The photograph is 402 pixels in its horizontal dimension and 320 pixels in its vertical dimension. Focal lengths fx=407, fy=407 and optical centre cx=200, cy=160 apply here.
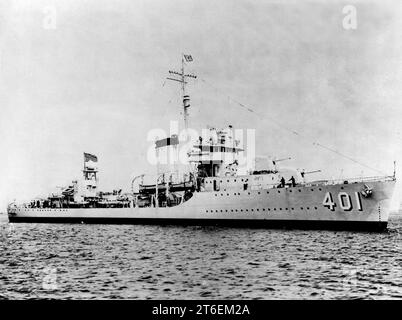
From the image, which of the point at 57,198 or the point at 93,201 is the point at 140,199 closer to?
the point at 93,201

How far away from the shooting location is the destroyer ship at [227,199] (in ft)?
78.7

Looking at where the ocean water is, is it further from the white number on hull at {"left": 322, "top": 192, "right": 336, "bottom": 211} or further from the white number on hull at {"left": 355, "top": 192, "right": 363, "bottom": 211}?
the white number on hull at {"left": 322, "top": 192, "right": 336, "bottom": 211}

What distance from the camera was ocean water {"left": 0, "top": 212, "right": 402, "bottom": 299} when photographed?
1043cm

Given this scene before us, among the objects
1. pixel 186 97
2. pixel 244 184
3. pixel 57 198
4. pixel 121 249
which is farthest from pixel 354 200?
pixel 57 198

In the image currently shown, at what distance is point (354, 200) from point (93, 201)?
98.7 ft

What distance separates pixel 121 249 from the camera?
60.3 ft

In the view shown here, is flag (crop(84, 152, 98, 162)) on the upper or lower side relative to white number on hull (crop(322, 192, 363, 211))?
upper

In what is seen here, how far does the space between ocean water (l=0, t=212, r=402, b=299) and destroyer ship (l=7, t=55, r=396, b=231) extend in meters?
3.48

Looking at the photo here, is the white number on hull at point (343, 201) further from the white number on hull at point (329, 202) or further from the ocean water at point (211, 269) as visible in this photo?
the ocean water at point (211, 269)

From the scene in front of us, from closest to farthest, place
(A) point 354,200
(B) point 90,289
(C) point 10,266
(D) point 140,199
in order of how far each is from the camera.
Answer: (B) point 90,289 → (C) point 10,266 → (A) point 354,200 → (D) point 140,199

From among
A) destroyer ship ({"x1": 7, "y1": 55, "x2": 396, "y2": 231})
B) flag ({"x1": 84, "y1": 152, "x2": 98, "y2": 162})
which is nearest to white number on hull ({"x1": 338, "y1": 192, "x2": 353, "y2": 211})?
destroyer ship ({"x1": 7, "y1": 55, "x2": 396, "y2": 231})

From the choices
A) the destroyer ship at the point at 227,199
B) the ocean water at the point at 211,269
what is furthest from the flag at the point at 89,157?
the ocean water at the point at 211,269

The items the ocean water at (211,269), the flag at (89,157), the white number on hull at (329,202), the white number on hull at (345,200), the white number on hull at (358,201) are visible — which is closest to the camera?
the ocean water at (211,269)

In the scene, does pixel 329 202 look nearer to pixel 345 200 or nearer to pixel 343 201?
pixel 343 201
